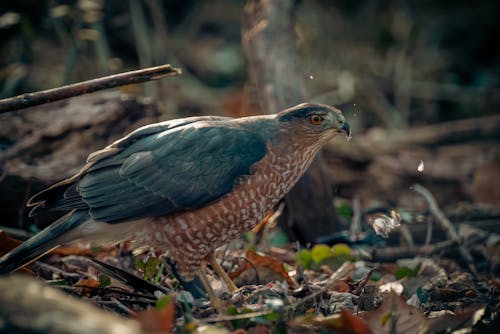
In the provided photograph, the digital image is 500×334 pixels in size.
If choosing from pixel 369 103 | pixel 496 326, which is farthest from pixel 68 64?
pixel 496 326

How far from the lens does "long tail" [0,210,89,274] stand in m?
3.90

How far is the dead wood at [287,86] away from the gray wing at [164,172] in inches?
56.7

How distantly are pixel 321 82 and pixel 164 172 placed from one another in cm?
614

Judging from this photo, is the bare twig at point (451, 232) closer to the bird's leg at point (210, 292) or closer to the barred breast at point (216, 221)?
the barred breast at point (216, 221)

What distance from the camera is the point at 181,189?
4.15m

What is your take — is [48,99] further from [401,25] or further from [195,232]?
[401,25]

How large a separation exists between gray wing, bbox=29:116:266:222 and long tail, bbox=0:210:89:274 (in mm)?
87

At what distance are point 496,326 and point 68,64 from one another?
5416 mm

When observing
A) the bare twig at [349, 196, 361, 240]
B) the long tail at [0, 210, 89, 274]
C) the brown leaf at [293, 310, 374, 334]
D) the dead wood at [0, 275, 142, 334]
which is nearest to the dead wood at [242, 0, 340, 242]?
the bare twig at [349, 196, 361, 240]

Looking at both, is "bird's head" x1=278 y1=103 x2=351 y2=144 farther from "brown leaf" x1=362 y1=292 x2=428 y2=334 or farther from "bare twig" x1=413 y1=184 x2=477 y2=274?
"bare twig" x1=413 y1=184 x2=477 y2=274

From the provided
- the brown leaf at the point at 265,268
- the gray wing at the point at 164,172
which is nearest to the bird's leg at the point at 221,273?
the brown leaf at the point at 265,268

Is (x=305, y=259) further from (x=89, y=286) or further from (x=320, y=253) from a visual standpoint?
(x=89, y=286)

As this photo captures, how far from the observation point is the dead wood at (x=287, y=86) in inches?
226

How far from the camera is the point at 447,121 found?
9625 mm
